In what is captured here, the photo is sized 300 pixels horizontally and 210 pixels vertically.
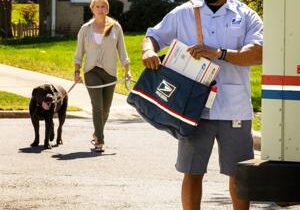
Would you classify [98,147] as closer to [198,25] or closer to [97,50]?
[97,50]

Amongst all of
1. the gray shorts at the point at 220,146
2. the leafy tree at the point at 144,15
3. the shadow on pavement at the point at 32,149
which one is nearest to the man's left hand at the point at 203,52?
the gray shorts at the point at 220,146

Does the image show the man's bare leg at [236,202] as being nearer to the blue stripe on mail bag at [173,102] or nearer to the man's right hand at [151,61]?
the blue stripe on mail bag at [173,102]

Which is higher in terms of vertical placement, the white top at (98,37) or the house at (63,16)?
the white top at (98,37)

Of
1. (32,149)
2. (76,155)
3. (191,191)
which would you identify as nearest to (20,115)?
(32,149)

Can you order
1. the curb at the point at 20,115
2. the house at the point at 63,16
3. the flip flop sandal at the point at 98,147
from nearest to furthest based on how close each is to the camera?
1. the flip flop sandal at the point at 98,147
2. the curb at the point at 20,115
3. the house at the point at 63,16

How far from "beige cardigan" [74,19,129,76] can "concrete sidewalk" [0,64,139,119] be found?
4587 millimetres

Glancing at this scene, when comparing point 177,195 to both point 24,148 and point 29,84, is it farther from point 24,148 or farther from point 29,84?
point 29,84

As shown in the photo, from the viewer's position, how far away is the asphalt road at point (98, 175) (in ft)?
25.1

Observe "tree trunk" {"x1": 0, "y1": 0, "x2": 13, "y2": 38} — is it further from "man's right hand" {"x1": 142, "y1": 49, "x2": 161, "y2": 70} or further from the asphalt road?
"man's right hand" {"x1": 142, "y1": 49, "x2": 161, "y2": 70}

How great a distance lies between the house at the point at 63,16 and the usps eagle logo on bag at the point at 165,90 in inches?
1402

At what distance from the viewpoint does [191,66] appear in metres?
5.21

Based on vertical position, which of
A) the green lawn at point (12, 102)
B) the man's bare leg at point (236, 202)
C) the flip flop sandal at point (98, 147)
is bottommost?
the green lawn at point (12, 102)

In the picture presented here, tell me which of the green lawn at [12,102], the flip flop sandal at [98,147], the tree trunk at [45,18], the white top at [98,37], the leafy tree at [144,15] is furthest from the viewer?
the tree trunk at [45,18]

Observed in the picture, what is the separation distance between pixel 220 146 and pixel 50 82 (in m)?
14.0
